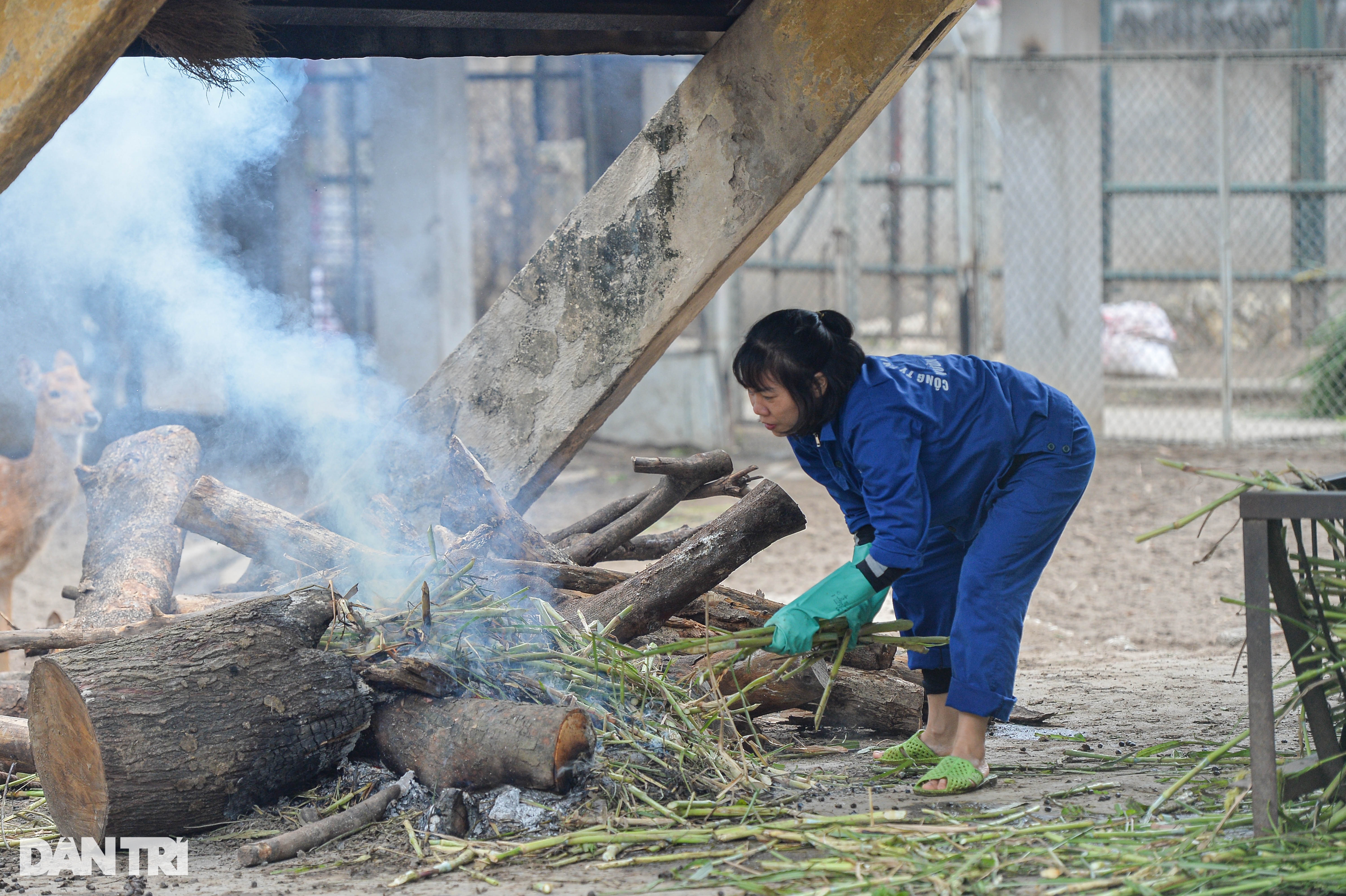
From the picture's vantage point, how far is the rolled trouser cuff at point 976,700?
9.90 feet

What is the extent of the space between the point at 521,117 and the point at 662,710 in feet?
33.1

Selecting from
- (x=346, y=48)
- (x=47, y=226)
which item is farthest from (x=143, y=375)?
(x=346, y=48)

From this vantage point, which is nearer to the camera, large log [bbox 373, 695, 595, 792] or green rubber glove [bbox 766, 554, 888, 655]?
large log [bbox 373, 695, 595, 792]

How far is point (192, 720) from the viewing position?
2762 mm

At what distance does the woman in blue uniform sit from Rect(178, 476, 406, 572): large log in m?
1.80

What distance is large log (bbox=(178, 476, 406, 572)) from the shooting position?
4.02 metres

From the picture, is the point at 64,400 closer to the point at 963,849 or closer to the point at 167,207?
the point at 167,207

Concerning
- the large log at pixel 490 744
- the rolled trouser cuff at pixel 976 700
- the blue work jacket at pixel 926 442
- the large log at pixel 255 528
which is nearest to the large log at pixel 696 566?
the blue work jacket at pixel 926 442

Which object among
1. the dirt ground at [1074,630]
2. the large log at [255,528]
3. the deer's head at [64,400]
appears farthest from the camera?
the deer's head at [64,400]

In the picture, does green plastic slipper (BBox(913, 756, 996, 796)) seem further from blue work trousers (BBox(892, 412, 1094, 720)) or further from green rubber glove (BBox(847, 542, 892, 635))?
green rubber glove (BBox(847, 542, 892, 635))

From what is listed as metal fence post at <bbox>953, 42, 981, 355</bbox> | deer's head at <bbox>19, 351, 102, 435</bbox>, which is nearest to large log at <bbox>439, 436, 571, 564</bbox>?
deer's head at <bbox>19, 351, 102, 435</bbox>

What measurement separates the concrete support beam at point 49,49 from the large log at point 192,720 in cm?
121

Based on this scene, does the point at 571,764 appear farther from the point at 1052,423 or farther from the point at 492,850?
the point at 1052,423

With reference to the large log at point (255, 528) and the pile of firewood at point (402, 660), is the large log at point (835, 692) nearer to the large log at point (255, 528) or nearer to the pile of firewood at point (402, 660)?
the pile of firewood at point (402, 660)
